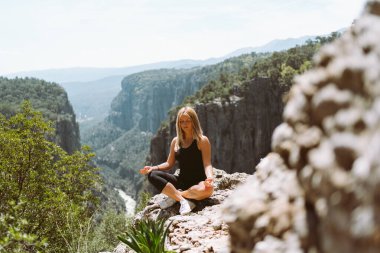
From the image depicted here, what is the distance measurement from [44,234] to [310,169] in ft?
46.1

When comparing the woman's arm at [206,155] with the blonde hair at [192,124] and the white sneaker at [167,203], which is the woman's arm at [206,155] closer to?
the blonde hair at [192,124]

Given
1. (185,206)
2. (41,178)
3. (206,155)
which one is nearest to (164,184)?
(185,206)

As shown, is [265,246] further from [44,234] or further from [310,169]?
[44,234]

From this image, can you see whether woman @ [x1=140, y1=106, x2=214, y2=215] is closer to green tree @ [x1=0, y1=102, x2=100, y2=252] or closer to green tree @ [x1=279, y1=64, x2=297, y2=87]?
green tree @ [x1=0, y1=102, x2=100, y2=252]

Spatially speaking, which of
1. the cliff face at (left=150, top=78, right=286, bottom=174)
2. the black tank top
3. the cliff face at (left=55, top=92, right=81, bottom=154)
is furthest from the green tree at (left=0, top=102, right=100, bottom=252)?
the cliff face at (left=55, top=92, right=81, bottom=154)

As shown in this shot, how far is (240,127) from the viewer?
8769 centimetres

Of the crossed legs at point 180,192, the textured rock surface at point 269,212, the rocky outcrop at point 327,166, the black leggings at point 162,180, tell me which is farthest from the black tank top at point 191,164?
the rocky outcrop at point 327,166

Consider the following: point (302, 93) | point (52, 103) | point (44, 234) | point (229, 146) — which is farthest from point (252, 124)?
point (52, 103)

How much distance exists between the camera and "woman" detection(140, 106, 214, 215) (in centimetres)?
893

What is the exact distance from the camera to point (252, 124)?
88062 millimetres

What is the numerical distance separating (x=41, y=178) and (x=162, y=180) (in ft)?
27.8

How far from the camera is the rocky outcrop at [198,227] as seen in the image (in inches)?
244

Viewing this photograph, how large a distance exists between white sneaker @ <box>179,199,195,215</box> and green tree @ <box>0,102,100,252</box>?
592cm

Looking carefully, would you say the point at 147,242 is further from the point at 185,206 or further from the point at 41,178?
the point at 41,178
